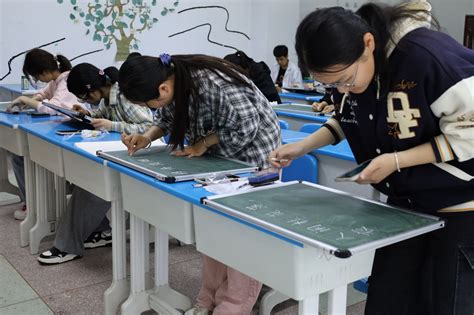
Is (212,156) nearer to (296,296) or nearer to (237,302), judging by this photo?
(237,302)

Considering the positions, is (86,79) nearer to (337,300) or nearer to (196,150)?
(196,150)

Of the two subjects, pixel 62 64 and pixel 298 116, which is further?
pixel 298 116

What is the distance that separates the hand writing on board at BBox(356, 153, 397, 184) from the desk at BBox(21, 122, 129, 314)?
45.1 inches

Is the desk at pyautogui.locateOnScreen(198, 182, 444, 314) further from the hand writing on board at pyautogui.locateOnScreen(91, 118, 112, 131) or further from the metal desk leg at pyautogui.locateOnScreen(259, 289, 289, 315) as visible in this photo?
the hand writing on board at pyautogui.locateOnScreen(91, 118, 112, 131)

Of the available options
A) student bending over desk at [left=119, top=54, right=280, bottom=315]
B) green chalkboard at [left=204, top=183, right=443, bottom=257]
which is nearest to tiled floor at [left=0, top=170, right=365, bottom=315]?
student bending over desk at [left=119, top=54, right=280, bottom=315]

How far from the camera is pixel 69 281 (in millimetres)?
2594

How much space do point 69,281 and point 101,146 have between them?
31.0 inches

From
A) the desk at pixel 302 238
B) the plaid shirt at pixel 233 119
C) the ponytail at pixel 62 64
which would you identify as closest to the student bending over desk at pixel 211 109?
the plaid shirt at pixel 233 119

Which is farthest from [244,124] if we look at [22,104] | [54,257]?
[22,104]

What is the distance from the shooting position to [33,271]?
271 centimetres

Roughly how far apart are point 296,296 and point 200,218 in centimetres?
41

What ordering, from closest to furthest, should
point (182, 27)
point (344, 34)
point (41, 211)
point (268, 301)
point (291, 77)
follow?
Result: point (344, 34), point (268, 301), point (41, 211), point (182, 27), point (291, 77)

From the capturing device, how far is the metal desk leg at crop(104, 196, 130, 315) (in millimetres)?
2209

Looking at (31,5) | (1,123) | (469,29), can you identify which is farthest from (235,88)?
(469,29)
